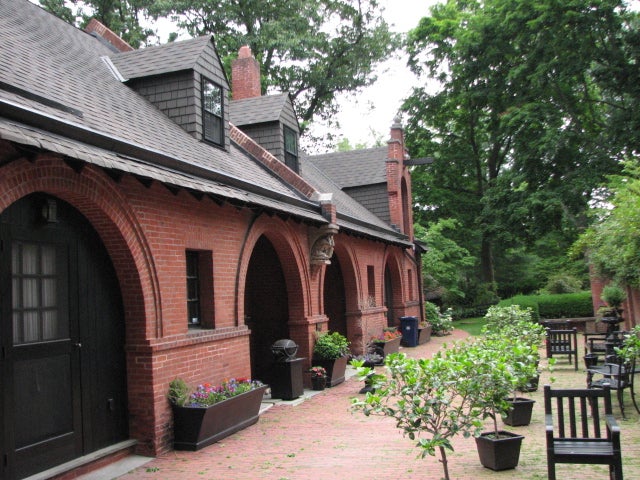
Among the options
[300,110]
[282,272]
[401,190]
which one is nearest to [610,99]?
[401,190]

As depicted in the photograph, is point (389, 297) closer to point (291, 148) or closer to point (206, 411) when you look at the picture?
point (291, 148)

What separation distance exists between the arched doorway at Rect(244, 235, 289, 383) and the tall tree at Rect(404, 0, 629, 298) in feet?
47.5

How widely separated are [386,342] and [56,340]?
1120cm

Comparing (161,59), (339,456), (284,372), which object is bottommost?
(339,456)

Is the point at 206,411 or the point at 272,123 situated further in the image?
the point at 272,123

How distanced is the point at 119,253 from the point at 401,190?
57.5 feet

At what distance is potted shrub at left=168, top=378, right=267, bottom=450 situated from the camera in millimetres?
7500

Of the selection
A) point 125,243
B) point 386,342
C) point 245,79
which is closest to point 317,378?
point 386,342

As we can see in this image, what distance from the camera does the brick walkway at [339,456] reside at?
6.19 metres

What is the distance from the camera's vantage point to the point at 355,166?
24.5 m

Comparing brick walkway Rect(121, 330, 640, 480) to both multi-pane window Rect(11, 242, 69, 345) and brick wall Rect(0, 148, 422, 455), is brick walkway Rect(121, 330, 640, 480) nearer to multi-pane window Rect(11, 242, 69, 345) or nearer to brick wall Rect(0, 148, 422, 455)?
brick wall Rect(0, 148, 422, 455)

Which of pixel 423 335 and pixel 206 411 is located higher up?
pixel 206 411

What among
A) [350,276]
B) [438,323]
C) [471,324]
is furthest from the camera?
[471,324]

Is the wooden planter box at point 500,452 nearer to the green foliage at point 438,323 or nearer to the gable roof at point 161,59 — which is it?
the gable roof at point 161,59
